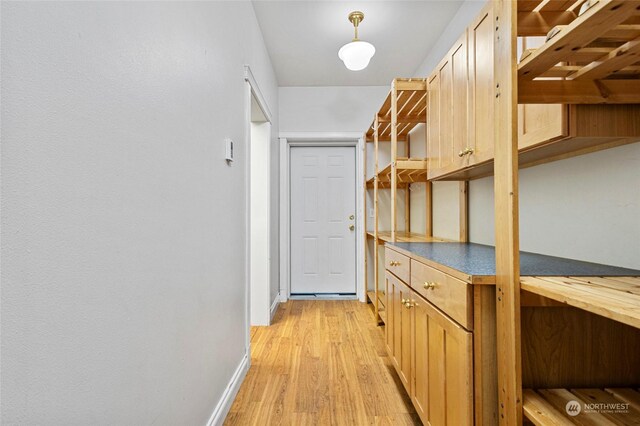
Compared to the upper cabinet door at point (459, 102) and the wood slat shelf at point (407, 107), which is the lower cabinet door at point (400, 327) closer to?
the upper cabinet door at point (459, 102)

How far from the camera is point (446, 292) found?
3.89 ft

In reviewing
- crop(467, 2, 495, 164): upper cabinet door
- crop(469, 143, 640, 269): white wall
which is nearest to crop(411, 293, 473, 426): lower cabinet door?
crop(469, 143, 640, 269): white wall

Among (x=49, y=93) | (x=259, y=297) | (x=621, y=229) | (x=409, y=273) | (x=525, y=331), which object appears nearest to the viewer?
(x=49, y=93)

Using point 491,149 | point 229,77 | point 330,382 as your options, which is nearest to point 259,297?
point 330,382

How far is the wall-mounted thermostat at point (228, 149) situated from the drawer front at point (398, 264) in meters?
1.11

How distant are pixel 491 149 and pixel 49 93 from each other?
1418 mm

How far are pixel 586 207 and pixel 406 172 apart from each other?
58.9 inches

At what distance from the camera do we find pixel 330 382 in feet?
6.48

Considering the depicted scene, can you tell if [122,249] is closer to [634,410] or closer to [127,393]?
[127,393]

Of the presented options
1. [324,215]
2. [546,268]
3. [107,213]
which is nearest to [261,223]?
[324,215]

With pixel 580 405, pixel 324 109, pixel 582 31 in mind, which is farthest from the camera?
pixel 324 109

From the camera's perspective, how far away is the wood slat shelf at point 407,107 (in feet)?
7.24

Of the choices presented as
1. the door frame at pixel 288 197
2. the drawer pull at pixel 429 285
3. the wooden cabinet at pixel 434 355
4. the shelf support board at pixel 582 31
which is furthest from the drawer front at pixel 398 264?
the door frame at pixel 288 197

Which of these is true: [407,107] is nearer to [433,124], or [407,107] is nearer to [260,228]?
[433,124]
